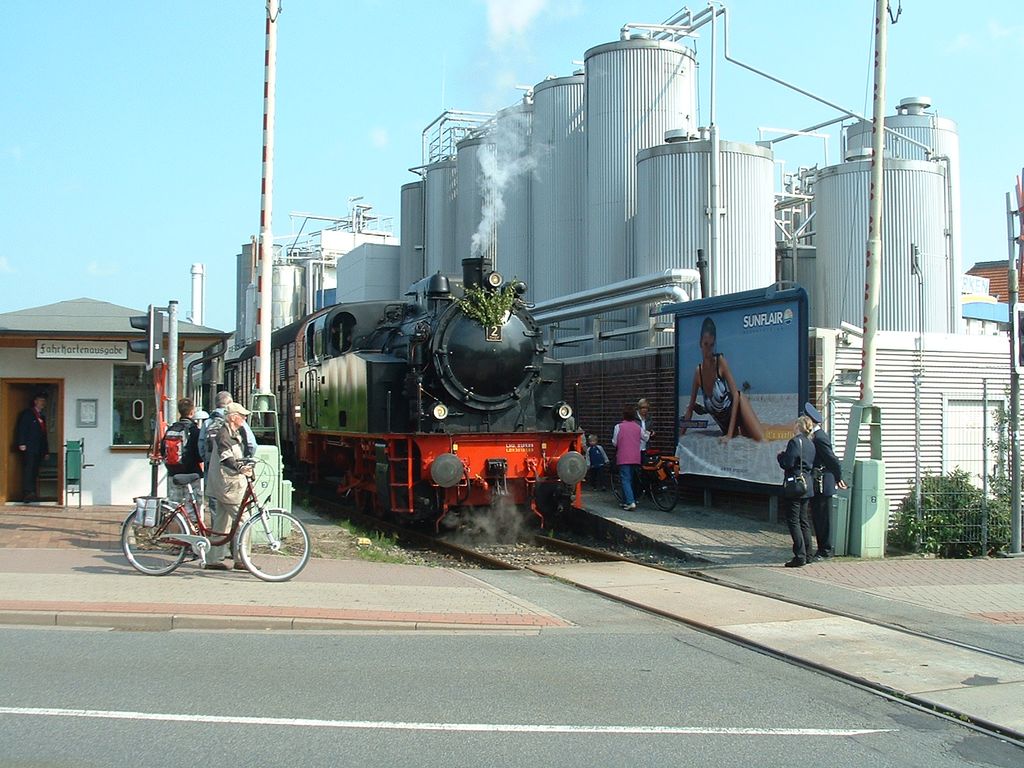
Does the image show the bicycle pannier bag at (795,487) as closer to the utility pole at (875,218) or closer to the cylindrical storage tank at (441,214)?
the utility pole at (875,218)

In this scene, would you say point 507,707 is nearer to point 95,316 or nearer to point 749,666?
point 749,666

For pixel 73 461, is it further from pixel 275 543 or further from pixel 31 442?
pixel 275 543

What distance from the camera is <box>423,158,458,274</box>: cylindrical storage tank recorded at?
35.0 meters

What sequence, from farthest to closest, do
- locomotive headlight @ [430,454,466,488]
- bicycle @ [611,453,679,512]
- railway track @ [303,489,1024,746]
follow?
bicycle @ [611,453,679,512], locomotive headlight @ [430,454,466,488], railway track @ [303,489,1024,746]

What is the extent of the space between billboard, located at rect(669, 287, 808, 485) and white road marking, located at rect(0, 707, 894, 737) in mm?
8293

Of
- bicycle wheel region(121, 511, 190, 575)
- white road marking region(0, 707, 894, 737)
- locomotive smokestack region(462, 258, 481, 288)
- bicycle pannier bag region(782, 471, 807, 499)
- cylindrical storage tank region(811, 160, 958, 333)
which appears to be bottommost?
white road marking region(0, 707, 894, 737)

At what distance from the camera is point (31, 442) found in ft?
50.3

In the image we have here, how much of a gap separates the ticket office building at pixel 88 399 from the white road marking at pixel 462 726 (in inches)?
382

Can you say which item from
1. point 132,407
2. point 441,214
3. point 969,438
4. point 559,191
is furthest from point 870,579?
point 441,214

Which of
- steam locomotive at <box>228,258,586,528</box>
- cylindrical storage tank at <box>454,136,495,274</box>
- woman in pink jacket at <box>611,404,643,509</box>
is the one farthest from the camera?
cylindrical storage tank at <box>454,136,495,274</box>

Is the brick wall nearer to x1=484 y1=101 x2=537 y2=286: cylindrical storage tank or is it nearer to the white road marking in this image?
x1=484 y1=101 x2=537 y2=286: cylindrical storage tank

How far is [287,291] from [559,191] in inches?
1143

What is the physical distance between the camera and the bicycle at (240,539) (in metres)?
9.94

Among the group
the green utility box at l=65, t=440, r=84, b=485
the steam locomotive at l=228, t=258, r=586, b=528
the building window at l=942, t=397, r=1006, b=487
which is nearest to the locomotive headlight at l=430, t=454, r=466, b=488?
the steam locomotive at l=228, t=258, r=586, b=528
